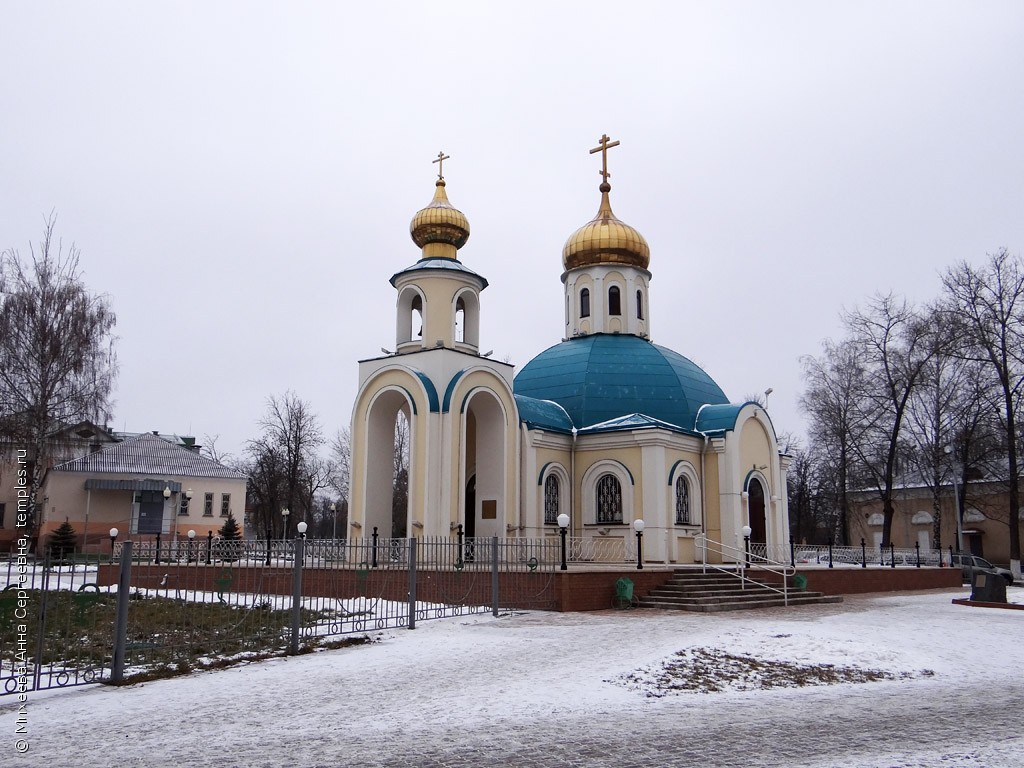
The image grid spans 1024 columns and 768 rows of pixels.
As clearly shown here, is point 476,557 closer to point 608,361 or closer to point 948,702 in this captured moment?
point 948,702

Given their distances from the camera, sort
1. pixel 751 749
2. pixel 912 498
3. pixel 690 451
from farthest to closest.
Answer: pixel 912 498 → pixel 690 451 → pixel 751 749

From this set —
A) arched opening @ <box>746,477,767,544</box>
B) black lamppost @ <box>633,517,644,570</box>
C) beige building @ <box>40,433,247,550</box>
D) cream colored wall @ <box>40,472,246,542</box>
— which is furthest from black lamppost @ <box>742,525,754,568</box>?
beige building @ <box>40,433,247,550</box>

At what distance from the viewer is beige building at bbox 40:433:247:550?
32094mm

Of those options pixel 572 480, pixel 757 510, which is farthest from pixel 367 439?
pixel 757 510

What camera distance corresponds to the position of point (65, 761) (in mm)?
5488

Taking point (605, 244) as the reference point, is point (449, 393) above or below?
below

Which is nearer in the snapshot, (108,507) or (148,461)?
(108,507)

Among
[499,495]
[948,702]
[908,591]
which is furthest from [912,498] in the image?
[948,702]

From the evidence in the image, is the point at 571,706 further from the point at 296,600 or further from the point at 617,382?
the point at 617,382

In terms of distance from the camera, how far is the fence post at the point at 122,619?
8133 mm

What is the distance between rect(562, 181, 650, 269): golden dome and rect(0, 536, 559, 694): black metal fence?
463 inches

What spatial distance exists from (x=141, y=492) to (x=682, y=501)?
73.0ft

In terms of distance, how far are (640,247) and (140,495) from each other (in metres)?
21.6

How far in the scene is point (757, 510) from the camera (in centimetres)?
2291
